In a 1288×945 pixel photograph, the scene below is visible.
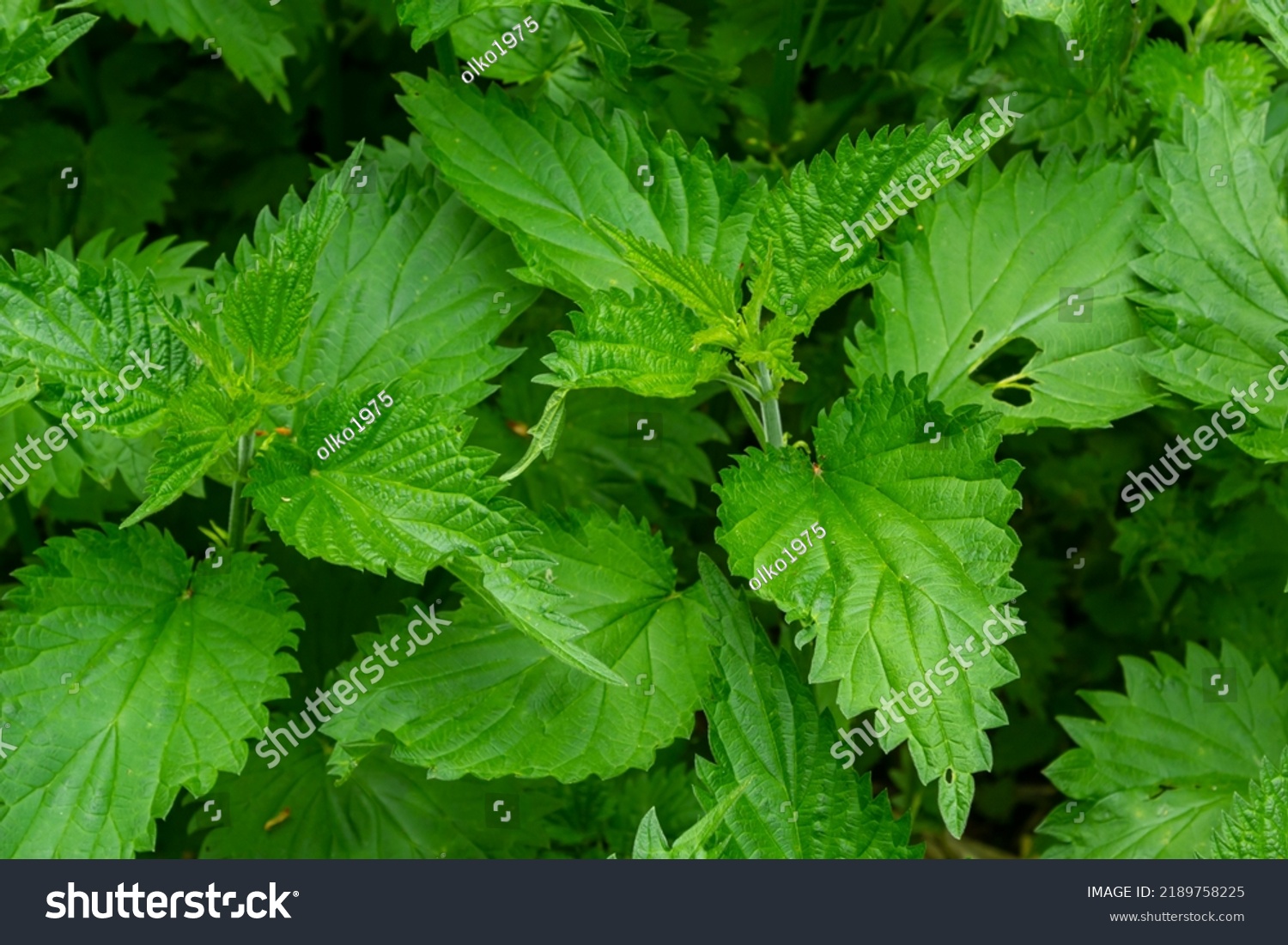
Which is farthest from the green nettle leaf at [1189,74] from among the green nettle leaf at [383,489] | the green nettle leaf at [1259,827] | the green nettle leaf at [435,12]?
the green nettle leaf at [383,489]

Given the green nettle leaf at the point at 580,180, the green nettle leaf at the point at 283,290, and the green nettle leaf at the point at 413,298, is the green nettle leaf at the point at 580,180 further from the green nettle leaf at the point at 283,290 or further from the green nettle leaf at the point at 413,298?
the green nettle leaf at the point at 283,290

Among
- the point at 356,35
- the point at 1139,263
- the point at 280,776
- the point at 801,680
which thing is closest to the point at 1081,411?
the point at 1139,263

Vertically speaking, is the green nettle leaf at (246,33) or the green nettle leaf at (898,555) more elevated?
the green nettle leaf at (246,33)

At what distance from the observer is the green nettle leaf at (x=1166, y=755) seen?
8.01ft

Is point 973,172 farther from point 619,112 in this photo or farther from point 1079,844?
point 1079,844

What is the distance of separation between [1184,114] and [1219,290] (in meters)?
0.35

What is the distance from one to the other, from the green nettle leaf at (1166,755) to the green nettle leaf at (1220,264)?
0.60 meters

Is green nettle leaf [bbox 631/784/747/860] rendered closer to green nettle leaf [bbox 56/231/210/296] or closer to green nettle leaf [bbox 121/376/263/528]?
green nettle leaf [bbox 121/376/263/528]

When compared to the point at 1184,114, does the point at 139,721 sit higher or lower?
lower

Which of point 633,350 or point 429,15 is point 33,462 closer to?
point 429,15

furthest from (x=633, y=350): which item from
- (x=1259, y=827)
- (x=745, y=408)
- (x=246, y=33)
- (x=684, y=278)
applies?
(x=246, y=33)

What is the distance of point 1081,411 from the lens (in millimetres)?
2291

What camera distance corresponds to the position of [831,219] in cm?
210

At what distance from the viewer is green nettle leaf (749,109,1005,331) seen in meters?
2.08
